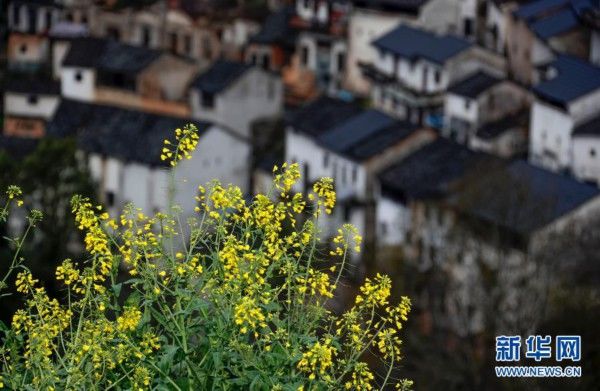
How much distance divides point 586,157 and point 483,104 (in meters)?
5.53

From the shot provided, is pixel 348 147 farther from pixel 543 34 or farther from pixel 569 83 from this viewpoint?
pixel 543 34

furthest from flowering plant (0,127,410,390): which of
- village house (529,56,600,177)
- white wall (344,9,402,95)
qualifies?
white wall (344,9,402,95)

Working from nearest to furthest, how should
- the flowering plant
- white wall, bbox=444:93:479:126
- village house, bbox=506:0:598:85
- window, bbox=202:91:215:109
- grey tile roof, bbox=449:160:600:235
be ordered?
1. the flowering plant
2. grey tile roof, bbox=449:160:600:235
3. white wall, bbox=444:93:479:126
4. village house, bbox=506:0:598:85
5. window, bbox=202:91:215:109

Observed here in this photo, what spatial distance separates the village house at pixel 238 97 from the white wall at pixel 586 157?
12.5m

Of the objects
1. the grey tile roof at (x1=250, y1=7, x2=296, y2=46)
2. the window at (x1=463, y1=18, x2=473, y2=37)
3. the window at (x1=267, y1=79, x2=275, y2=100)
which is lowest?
the grey tile roof at (x1=250, y1=7, x2=296, y2=46)

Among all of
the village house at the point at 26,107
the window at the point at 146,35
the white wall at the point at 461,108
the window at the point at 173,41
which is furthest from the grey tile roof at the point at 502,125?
the window at the point at 146,35

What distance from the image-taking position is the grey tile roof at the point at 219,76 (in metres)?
46.2

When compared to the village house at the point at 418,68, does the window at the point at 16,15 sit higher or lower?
lower

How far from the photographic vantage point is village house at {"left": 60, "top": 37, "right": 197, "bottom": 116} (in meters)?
48.2

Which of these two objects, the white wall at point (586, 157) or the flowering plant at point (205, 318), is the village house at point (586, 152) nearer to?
the white wall at point (586, 157)

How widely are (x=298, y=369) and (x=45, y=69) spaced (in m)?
45.5

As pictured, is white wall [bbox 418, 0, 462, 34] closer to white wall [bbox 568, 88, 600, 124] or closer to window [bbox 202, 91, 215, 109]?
window [bbox 202, 91, 215, 109]

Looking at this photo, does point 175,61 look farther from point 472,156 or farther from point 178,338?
point 178,338

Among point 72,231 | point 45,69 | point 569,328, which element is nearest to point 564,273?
point 569,328
